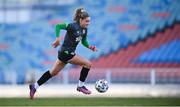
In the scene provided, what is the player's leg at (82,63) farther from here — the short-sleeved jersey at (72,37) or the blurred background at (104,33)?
the blurred background at (104,33)

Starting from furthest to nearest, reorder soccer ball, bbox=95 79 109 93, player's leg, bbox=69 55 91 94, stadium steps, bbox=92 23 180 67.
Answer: stadium steps, bbox=92 23 180 67 → soccer ball, bbox=95 79 109 93 → player's leg, bbox=69 55 91 94

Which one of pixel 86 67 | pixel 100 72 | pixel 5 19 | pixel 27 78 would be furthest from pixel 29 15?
pixel 86 67

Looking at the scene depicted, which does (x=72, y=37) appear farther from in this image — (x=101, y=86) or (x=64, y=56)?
(x=101, y=86)

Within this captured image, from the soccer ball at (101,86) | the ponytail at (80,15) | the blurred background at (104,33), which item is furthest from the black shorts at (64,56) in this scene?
the blurred background at (104,33)

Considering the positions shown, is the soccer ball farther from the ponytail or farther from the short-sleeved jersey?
the ponytail

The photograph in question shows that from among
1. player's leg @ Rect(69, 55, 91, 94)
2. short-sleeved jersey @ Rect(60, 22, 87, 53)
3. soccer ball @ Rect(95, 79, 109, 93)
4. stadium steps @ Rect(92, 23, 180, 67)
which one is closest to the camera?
short-sleeved jersey @ Rect(60, 22, 87, 53)

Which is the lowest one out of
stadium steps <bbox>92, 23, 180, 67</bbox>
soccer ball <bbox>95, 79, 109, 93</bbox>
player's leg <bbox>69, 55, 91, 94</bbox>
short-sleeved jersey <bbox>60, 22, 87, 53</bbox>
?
soccer ball <bbox>95, 79, 109, 93</bbox>

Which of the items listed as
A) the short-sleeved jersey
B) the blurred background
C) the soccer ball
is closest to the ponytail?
the short-sleeved jersey

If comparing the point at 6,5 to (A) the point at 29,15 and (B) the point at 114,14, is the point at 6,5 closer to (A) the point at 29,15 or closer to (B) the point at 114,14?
(A) the point at 29,15

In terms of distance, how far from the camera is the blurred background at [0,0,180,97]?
19.5 metres

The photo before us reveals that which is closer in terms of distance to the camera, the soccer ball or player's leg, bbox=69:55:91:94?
player's leg, bbox=69:55:91:94

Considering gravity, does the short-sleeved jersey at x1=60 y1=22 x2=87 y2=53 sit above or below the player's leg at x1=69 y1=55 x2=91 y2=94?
above

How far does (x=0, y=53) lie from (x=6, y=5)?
163 cm

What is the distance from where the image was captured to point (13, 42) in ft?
65.0
